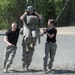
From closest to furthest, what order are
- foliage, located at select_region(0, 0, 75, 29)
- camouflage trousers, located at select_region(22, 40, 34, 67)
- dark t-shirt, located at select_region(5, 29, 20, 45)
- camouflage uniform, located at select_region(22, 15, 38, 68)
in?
camouflage uniform, located at select_region(22, 15, 38, 68)
dark t-shirt, located at select_region(5, 29, 20, 45)
camouflage trousers, located at select_region(22, 40, 34, 67)
foliage, located at select_region(0, 0, 75, 29)

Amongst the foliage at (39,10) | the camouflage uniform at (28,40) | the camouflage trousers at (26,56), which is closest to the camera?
the camouflage uniform at (28,40)

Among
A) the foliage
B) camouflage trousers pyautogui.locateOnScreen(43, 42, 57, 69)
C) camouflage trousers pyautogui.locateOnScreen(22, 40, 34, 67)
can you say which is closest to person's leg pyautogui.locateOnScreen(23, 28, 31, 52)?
camouflage trousers pyautogui.locateOnScreen(22, 40, 34, 67)

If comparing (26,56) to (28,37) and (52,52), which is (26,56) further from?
(52,52)

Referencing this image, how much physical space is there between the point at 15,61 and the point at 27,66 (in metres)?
2.05

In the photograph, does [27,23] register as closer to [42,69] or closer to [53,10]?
[42,69]

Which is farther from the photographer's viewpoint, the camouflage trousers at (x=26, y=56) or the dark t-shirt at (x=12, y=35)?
the camouflage trousers at (x=26, y=56)

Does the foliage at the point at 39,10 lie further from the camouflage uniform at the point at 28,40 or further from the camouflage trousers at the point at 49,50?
the camouflage trousers at the point at 49,50

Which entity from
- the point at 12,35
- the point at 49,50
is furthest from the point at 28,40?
the point at 49,50

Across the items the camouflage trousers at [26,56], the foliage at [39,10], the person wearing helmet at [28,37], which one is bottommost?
the foliage at [39,10]

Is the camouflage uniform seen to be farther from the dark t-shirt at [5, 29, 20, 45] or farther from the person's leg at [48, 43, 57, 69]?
the person's leg at [48, 43, 57, 69]

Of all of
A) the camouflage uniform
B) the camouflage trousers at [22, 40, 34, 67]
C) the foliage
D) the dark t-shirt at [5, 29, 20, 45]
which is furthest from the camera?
the foliage

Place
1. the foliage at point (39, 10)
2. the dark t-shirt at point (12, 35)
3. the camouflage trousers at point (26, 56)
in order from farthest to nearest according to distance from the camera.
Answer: the foliage at point (39, 10), the camouflage trousers at point (26, 56), the dark t-shirt at point (12, 35)

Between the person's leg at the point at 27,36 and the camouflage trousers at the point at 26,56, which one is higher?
the person's leg at the point at 27,36

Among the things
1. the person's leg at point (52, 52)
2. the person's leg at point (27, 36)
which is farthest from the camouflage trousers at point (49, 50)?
the person's leg at point (27, 36)
